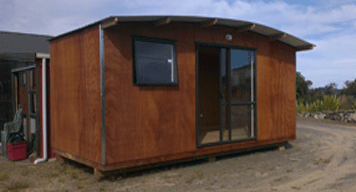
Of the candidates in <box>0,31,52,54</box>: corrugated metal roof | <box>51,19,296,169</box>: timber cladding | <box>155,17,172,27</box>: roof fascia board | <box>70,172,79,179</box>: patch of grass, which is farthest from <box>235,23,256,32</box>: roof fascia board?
<box>0,31,52,54</box>: corrugated metal roof

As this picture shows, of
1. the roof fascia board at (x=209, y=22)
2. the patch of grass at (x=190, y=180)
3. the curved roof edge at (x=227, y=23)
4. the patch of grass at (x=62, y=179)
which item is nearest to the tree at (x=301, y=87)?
the curved roof edge at (x=227, y=23)

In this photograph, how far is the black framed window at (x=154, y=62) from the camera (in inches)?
196

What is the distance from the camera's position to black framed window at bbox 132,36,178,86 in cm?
497

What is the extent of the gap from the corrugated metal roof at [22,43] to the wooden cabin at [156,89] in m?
4.92

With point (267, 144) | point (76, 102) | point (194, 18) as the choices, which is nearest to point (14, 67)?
point (76, 102)

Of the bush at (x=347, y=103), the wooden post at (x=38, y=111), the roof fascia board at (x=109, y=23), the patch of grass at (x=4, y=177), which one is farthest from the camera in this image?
the bush at (x=347, y=103)

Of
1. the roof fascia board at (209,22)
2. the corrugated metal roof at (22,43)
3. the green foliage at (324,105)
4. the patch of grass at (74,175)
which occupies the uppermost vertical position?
the corrugated metal roof at (22,43)

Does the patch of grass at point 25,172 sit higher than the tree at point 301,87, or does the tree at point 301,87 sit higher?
the tree at point 301,87

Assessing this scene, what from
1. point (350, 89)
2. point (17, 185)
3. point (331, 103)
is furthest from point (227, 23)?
point (350, 89)

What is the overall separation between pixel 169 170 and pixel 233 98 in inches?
79.3

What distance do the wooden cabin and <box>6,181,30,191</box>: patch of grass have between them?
2.93ft

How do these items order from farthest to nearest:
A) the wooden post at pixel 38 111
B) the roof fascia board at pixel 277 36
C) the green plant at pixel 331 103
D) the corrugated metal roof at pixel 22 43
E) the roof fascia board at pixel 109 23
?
the green plant at pixel 331 103
the corrugated metal roof at pixel 22 43
the roof fascia board at pixel 277 36
the wooden post at pixel 38 111
the roof fascia board at pixel 109 23

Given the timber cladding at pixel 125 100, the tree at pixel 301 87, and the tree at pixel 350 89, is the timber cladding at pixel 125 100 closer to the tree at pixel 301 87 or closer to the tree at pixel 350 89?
the tree at pixel 301 87

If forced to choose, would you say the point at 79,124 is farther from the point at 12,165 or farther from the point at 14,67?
the point at 14,67
